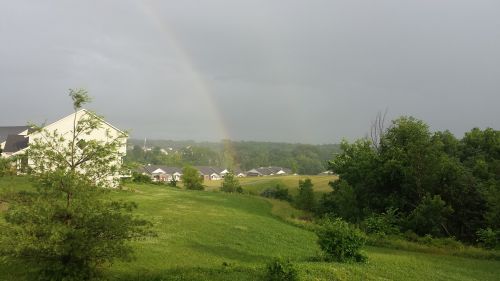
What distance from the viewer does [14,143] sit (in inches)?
2191

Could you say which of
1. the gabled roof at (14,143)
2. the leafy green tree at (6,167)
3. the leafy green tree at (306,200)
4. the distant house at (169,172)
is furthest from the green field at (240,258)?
the distant house at (169,172)

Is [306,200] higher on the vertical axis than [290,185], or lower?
lower

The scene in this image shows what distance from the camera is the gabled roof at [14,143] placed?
54.3m

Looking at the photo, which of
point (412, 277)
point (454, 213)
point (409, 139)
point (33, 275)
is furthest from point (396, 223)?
point (33, 275)

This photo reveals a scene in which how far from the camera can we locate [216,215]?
30812 mm

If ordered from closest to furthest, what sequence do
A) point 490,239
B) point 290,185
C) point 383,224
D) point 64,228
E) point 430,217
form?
1. point 64,228
2. point 490,239
3. point 430,217
4. point 383,224
5. point 290,185

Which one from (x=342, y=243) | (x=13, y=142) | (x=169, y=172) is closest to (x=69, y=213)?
(x=342, y=243)

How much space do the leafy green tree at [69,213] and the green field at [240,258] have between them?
1.00 metres

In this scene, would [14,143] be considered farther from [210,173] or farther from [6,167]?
[210,173]

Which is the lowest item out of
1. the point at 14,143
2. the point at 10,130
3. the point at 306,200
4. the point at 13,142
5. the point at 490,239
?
the point at 490,239

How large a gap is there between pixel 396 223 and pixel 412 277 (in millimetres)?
16630

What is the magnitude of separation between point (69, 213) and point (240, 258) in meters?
9.04

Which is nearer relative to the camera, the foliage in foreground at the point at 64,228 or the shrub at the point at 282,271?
the foliage in foreground at the point at 64,228

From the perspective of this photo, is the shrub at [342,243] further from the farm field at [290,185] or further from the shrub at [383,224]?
the farm field at [290,185]
